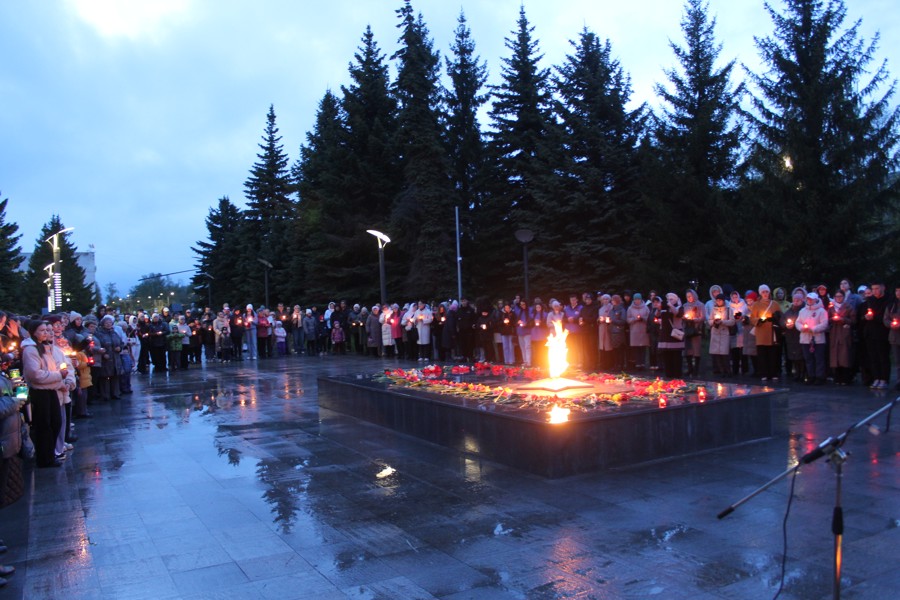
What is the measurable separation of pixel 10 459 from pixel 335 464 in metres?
3.12

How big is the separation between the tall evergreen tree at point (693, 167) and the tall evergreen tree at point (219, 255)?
4514 cm

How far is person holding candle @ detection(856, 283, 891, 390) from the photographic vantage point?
1170 centimetres

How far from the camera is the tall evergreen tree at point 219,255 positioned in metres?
65.8

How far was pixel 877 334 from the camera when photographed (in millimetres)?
11695

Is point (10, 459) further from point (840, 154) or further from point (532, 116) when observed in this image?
point (532, 116)

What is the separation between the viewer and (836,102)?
21438 mm

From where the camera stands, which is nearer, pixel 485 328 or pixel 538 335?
pixel 538 335

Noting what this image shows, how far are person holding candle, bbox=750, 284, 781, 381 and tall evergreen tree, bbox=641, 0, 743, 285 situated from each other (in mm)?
12656

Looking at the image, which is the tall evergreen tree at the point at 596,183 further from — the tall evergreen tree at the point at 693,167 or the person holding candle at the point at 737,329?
the person holding candle at the point at 737,329

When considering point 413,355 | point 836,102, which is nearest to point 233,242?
point 413,355

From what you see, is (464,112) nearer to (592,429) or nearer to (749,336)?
(749,336)

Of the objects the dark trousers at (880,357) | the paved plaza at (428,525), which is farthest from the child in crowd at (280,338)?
the dark trousers at (880,357)

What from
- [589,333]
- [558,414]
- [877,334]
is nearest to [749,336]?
[877,334]

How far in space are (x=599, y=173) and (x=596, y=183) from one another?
0.42 m
